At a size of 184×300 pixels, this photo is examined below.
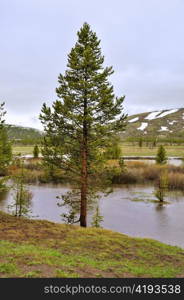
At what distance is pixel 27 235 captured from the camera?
11.9m

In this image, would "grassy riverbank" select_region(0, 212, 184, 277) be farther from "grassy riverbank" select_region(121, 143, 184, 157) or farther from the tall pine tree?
"grassy riverbank" select_region(121, 143, 184, 157)

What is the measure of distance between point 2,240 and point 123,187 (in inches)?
1105

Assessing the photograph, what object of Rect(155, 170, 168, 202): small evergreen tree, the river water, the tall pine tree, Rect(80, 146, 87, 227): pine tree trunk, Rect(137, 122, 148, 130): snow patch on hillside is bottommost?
the river water

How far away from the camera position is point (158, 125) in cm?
16062

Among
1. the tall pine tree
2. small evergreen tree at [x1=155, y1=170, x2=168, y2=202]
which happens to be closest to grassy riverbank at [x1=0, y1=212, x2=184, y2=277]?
the tall pine tree

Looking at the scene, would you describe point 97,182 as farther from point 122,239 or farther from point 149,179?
point 149,179

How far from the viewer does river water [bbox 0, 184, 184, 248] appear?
63.4 feet

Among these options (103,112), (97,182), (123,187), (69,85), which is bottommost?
(123,187)

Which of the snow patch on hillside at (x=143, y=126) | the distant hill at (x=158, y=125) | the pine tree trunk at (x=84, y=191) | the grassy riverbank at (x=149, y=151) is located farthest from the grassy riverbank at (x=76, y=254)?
the snow patch on hillside at (x=143, y=126)

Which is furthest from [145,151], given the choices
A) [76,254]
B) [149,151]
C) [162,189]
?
[76,254]

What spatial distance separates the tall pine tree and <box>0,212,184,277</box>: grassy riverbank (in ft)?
13.0

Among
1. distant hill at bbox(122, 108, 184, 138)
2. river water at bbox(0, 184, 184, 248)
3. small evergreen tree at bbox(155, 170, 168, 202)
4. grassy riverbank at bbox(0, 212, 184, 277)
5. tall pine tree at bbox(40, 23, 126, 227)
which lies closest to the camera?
grassy riverbank at bbox(0, 212, 184, 277)

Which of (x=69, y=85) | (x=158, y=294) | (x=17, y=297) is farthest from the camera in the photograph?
(x=69, y=85)

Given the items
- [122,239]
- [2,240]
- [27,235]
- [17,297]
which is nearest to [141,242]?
[122,239]
